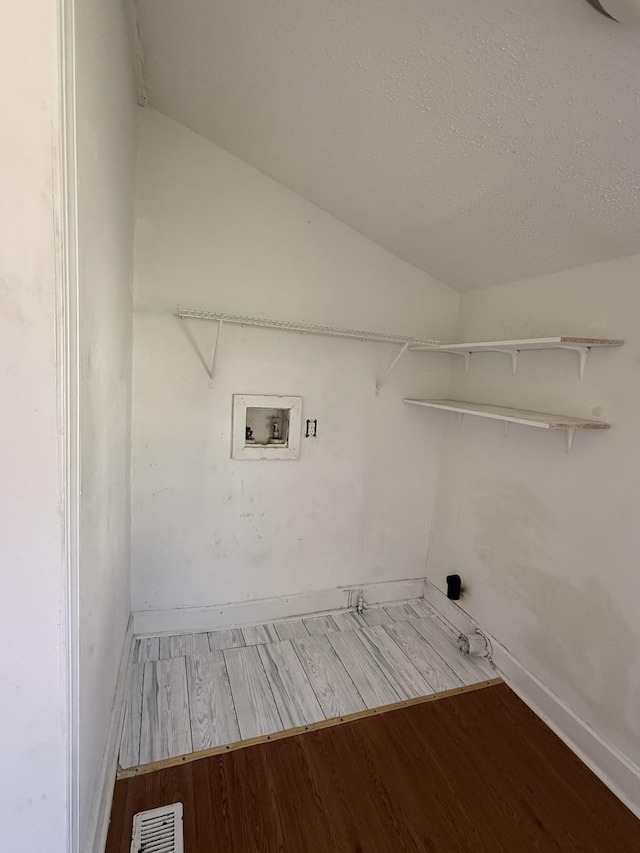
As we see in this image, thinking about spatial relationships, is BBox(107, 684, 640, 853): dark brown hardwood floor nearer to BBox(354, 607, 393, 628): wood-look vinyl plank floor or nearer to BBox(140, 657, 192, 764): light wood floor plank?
BBox(140, 657, 192, 764): light wood floor plank

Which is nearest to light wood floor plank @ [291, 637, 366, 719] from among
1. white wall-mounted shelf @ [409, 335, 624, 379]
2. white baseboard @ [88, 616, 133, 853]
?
white baseboard @ [88, 616, 133, 853]

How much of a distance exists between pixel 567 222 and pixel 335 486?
174 centimetres

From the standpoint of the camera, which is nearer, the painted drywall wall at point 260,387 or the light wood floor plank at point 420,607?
the painted drywall wall at point 260,387

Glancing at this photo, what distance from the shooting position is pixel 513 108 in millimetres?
1202

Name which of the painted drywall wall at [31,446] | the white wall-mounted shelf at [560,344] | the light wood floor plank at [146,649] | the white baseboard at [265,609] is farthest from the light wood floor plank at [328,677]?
the white wall-mounted shelf at [560,344]

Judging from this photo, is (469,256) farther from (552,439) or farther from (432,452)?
(432,452)

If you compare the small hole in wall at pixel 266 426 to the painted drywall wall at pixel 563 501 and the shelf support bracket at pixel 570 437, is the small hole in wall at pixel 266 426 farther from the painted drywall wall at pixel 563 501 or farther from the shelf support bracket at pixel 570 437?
the shelf support bracket at pixel 570 437

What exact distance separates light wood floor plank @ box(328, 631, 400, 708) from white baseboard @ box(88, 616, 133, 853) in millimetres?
1057

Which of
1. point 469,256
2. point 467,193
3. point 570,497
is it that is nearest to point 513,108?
point 467,193

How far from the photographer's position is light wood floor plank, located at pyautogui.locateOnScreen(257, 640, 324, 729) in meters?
1.82

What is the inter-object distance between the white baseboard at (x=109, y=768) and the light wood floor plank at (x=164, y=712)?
0.10 metres

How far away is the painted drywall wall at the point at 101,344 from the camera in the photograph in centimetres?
92

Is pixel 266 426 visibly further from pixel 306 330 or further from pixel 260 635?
pixel 260 635

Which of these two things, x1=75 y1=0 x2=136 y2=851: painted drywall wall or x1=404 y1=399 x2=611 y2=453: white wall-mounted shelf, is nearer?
x1=75 y1=0 x2=136 y2=851: painted drywall wall
